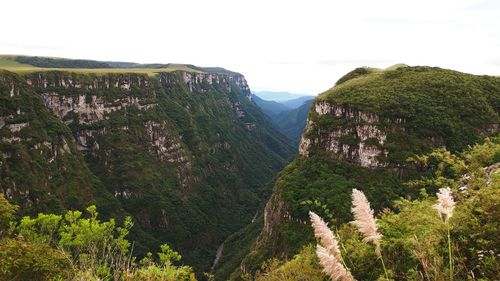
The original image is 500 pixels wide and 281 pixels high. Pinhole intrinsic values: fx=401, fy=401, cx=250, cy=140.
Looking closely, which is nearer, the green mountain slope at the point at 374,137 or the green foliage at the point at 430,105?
the green mountain slope at the point at 374,137

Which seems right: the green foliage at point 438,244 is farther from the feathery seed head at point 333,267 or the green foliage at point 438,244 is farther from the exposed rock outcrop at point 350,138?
the exposed rock outcrop at point 350,138

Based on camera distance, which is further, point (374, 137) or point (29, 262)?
point (374, 137)

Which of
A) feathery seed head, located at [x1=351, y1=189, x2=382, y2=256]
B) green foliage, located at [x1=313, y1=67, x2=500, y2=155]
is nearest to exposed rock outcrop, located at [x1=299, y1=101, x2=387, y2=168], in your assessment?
green foliage, located at [x1=313, y1=67, x2=500, y2=155]

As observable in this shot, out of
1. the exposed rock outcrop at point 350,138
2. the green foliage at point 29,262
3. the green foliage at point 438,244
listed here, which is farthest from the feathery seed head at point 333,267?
the exposed rock outcrop at point 350,138

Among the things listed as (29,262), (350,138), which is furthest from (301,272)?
(350,138)

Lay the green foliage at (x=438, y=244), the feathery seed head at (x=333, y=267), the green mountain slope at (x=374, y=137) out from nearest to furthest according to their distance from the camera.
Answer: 1. the feathery seed head at (x=333, y=267)
2. the green foliage at (x=438, y=244)
3. the green mountain slope at (x=374, y=137)

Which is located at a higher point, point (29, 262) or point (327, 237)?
point (327, 237)

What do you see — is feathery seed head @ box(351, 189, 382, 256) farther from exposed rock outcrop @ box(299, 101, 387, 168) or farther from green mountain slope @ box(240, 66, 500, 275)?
exposed rock outcrop @ box(299, 101, 387, 168)

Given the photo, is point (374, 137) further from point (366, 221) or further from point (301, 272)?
point (366, 221)

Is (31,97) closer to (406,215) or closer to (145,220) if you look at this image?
(145,220)
